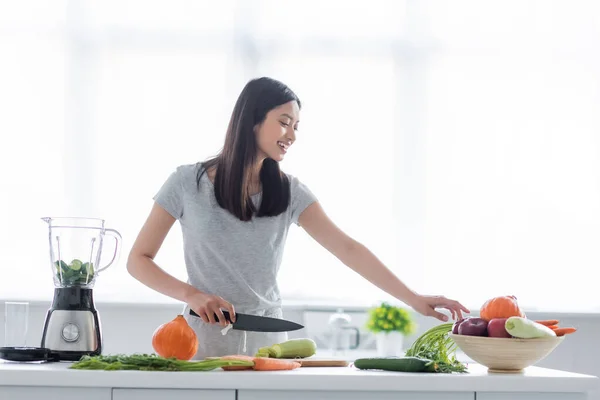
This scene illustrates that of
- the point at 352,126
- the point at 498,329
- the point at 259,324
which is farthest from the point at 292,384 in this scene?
the point at 352,126

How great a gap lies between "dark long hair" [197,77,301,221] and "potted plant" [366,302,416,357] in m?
1.04

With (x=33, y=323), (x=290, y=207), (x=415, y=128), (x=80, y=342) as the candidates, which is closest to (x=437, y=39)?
(x=415, y=128)

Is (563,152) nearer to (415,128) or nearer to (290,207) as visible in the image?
(415,128)

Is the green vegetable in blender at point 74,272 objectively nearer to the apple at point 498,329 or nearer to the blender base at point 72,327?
the blender base at point 72,327

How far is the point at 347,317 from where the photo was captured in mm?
3605

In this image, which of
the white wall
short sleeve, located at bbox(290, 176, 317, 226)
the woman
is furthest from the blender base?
the white wall

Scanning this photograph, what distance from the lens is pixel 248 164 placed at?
2400 mm

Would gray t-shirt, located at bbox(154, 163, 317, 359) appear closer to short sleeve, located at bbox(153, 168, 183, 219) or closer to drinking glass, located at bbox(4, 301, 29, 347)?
short sleeve, located at bbox(153, 168, 183, 219)

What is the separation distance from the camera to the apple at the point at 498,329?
A: 6.03 feet

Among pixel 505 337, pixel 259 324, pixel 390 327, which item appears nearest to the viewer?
pixel 505 337

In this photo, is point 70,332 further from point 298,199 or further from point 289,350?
point 298,199

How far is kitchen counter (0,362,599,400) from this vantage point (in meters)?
1.71

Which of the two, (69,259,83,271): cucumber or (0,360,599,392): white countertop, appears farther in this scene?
(69,259,83,271): cucumber

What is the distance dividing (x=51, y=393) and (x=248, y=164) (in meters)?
0.94
